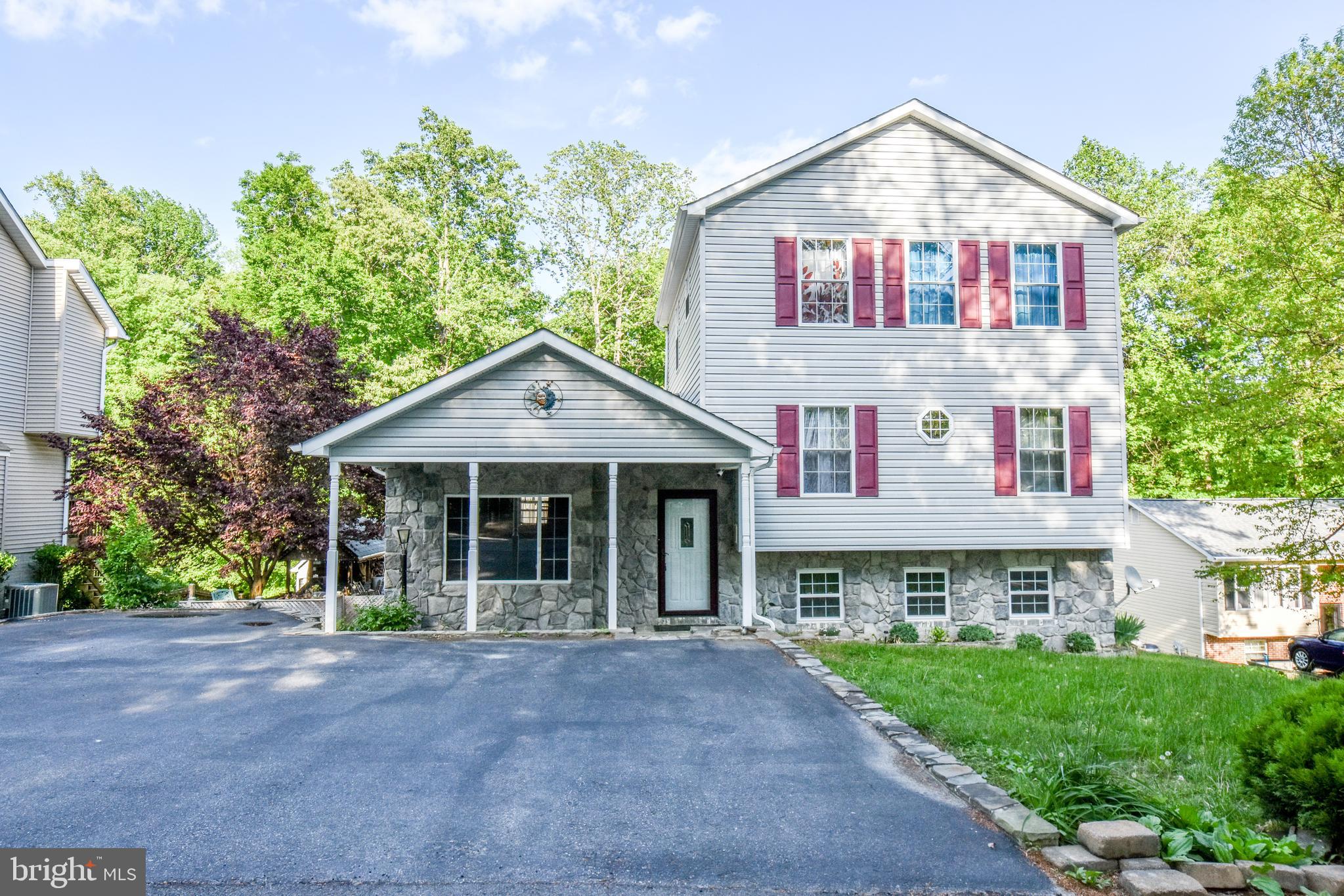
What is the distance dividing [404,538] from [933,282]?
9.78 metres

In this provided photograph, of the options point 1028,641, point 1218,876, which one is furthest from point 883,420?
point 1218,876

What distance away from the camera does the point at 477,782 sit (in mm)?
4777

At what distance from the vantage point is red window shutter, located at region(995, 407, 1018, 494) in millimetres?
12844

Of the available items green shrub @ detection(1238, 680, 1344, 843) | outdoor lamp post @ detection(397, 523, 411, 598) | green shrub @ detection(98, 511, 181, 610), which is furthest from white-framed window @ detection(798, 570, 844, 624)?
green shrub @ detection(98, 511, 181, 610)

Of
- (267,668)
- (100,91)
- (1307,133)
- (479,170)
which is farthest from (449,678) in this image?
(100,91)

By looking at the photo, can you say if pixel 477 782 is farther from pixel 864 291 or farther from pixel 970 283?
pixel 970 283

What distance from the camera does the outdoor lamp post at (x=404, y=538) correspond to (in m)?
11.6

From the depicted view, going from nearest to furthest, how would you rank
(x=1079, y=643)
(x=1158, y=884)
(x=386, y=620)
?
(x=1158, y=884), (x=386, y=620), (x=1079, y=643)

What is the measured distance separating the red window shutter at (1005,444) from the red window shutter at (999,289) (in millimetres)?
1520

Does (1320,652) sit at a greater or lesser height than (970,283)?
lesser

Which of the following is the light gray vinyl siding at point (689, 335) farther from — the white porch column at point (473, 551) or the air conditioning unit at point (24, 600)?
the air conditioning unit at point (24, 600)

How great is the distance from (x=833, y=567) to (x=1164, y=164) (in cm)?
2304

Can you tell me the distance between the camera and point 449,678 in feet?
24.9

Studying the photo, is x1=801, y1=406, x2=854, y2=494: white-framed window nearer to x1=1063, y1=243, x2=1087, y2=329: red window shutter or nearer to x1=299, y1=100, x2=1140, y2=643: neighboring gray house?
x1=299, y1=100, x2=1140, y2=643: neighboring gray house
